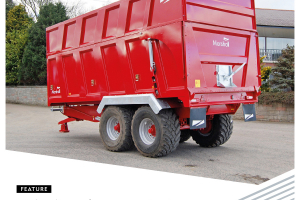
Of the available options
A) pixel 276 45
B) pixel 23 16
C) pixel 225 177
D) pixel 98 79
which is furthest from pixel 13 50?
pixel 225 177

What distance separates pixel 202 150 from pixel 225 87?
6.12ft

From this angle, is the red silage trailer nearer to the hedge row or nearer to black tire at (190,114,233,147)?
black tire at (190,114,233,147)

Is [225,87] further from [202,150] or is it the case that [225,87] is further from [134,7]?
[134,7]

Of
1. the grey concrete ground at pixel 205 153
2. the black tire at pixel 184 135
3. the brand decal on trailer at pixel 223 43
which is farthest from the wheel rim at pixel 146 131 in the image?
the brand decal on trailer at pixel 223 43

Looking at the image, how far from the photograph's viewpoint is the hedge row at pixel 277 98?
12750 mm

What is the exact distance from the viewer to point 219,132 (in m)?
7.67

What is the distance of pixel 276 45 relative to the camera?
2417cm

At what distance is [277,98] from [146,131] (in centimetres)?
829

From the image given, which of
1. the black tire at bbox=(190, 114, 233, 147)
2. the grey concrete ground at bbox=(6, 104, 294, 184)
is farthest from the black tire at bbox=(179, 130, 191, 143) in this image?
the black tire at bbox=(190, 114, 233, 147)

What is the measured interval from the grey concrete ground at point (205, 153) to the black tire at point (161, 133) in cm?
21

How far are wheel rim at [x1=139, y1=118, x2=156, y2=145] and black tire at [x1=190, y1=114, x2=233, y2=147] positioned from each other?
5.77ft

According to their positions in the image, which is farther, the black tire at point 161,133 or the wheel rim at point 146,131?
the wheel rim at point 146,131

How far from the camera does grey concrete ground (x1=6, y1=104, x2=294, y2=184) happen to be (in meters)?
5.75

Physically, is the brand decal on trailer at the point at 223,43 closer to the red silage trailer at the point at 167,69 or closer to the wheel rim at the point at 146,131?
the red silage trailer at the point at 167,69
